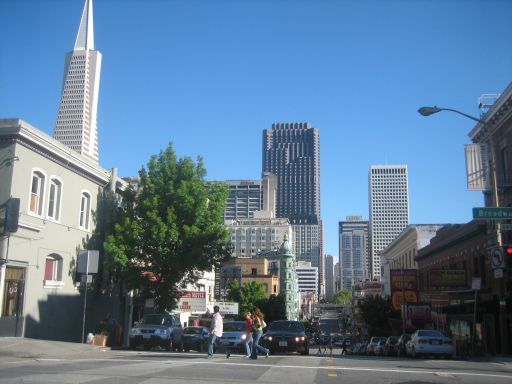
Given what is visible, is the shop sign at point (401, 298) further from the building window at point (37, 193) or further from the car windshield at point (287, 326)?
the building window at point (37, 193)

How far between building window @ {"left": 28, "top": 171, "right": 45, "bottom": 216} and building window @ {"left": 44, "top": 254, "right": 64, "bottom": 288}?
105 inches

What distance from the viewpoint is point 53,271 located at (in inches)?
1092

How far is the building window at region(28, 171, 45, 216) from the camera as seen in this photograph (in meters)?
25.4

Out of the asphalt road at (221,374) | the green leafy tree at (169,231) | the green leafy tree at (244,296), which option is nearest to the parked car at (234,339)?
the green leafy tree at (169,231)

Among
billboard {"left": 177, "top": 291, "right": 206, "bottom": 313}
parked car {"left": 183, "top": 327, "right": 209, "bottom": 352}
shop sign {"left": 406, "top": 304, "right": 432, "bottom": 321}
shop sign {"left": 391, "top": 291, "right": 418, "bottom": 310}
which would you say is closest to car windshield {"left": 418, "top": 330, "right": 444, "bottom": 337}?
parked car {"left": 183, "top": 327, "right": 209, "bottom": 352}

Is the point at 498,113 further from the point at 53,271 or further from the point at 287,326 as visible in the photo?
the point at 53,271

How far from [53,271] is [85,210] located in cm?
421

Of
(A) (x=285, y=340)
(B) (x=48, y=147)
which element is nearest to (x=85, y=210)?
(B) (x=48, y=147)

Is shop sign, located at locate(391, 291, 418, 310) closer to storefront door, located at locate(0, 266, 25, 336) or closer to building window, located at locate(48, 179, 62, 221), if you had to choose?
building window, located at locate(48, 179, 62, 221)

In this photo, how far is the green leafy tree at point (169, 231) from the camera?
98.3 ft

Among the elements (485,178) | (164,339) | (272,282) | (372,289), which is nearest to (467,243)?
(485,178)

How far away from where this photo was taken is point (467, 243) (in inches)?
1516

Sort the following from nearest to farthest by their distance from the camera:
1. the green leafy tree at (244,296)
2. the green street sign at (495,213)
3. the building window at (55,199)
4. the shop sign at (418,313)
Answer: the green street sign at (495,213) → the building window at (55,199) → the shop sign at (418,313) → the green leafy tree at (244,296)

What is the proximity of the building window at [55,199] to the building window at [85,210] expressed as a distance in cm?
239
